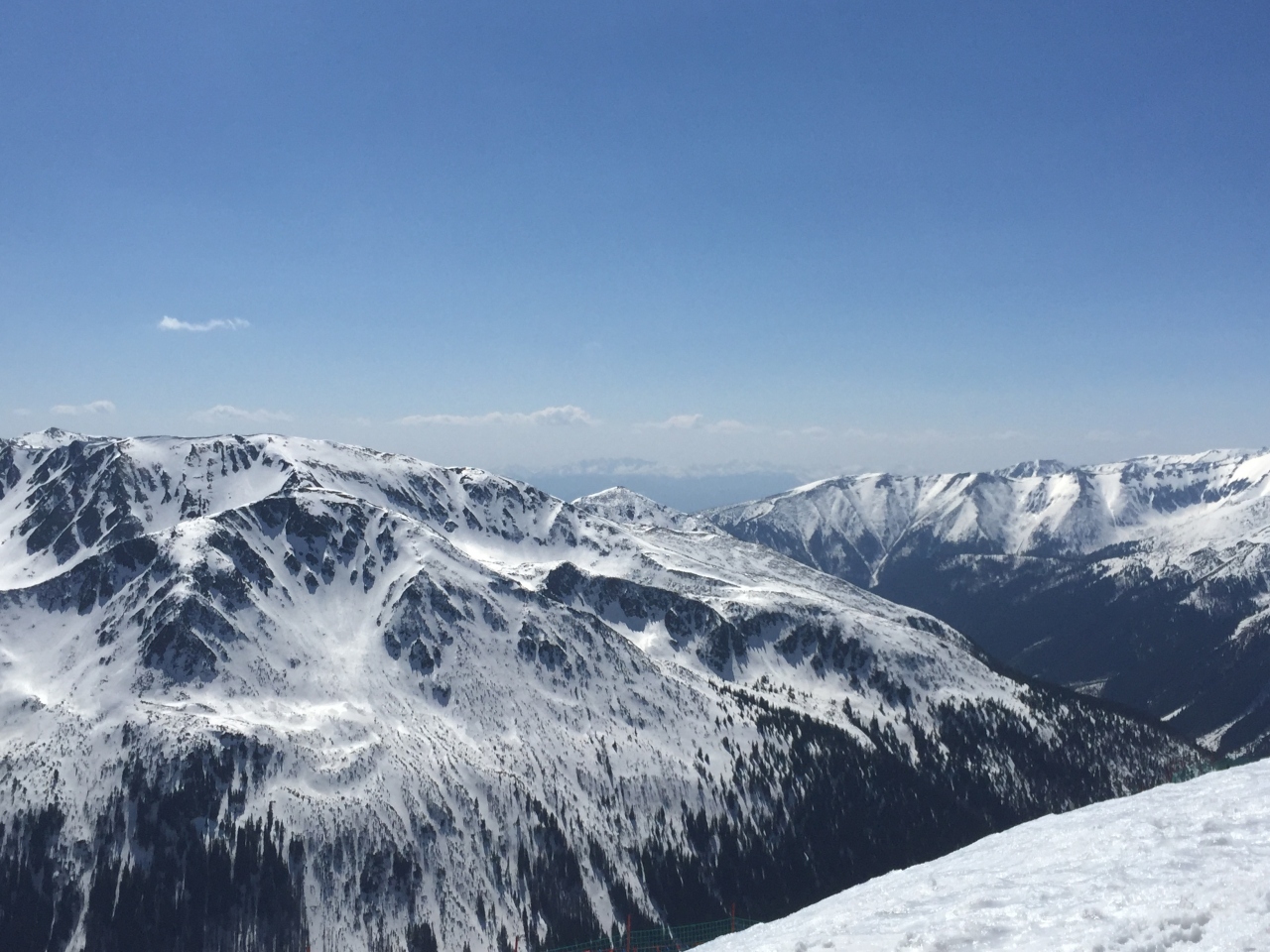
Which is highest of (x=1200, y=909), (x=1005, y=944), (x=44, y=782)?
(x=1200, y=909)

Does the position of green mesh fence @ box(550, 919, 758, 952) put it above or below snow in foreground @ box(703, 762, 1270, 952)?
below

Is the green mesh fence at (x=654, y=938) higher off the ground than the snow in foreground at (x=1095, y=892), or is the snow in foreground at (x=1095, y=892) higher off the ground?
the snow in foreground at (x=1095, y=892)

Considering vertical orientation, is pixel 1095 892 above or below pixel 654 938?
above

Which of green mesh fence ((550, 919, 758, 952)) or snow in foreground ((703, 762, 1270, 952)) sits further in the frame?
green mesh fence ((550, 919, 758, 952))

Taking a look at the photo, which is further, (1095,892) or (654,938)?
(654,938)

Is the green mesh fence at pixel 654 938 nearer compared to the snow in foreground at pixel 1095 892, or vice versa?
the snow in foreground at pixel 1095 892

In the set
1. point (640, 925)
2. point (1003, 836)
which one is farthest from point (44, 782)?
point (1003, 836)

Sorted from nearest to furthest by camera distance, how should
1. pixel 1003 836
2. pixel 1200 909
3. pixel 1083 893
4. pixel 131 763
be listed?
pixel 1200 909, pixel 1083 893, pixel 1003 836, pixel 131 763

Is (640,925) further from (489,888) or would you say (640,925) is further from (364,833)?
(364,833)
